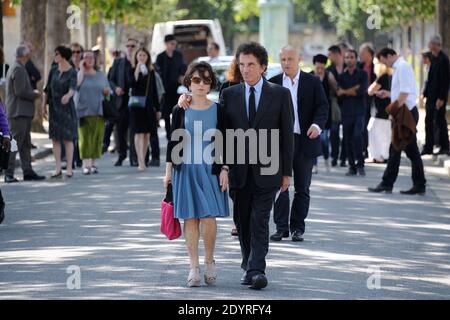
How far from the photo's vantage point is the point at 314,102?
43.9ft

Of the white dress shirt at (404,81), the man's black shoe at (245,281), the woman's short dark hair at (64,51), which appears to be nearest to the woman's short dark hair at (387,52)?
the white dress shirt at (404,81)

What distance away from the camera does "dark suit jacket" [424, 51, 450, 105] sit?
2389 centimetres

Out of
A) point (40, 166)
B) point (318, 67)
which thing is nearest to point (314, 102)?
point (318, 67)

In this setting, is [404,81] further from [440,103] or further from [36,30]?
[36,30]

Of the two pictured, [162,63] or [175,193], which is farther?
[162,63]

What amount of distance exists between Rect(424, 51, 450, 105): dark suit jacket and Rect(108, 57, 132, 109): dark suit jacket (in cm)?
511

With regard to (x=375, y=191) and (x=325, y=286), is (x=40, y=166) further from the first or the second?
(x=325, y=286)

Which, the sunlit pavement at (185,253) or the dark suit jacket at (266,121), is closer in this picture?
the sunlit pavement at (185,253)

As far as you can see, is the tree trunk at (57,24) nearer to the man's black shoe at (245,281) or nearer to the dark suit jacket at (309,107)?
the dark suit jacket at (309,107)

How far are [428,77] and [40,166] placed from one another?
6.63 metres

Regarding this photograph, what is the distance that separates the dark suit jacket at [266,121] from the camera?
10.6 metres

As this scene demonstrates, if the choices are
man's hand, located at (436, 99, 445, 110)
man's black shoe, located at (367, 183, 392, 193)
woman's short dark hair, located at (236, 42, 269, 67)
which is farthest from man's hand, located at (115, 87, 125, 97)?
woman's short dark hair, located at (236, 42, 269, 67)

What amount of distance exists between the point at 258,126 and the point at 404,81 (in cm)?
761

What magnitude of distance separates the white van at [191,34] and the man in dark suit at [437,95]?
26.8 metres
